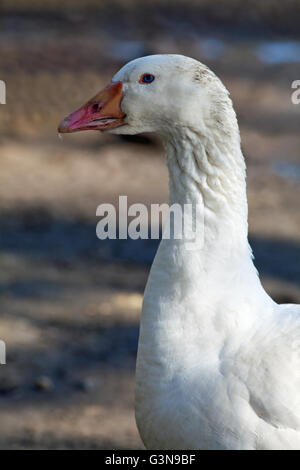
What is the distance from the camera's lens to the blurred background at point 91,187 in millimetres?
4879

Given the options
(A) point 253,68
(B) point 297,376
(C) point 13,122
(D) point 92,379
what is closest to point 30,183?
(C) point 13,122

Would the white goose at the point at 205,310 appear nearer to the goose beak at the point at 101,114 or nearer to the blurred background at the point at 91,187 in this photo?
the goose beak at the point at 101,114

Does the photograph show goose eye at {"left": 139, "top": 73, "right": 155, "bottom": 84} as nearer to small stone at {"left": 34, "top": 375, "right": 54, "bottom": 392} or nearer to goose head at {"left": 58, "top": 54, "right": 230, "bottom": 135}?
goose head at {"left": 58, "top": 54, "right": 230, "bottom": 135}

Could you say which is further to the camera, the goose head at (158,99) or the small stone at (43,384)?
the small stone at (43,384)

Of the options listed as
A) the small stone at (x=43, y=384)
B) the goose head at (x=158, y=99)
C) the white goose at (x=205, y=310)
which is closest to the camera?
the white goose at (x=205, y=310)

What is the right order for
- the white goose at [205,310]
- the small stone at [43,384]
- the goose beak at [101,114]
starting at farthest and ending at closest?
the small stone at [43,384], the goose beak at [101,114], the white goose at [205,310]

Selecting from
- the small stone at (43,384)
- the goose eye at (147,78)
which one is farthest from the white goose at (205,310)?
the small stone at (43,384)

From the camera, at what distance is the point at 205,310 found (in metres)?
2.95

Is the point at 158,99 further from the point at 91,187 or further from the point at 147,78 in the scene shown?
the point at 91,187

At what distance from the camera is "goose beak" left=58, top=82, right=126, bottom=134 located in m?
3.09

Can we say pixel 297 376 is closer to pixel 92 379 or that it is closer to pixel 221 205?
pixel 221 205

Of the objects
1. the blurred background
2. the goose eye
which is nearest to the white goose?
the goose eye

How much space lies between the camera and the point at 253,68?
31.8 ft

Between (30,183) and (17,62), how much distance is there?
90.2 inches
